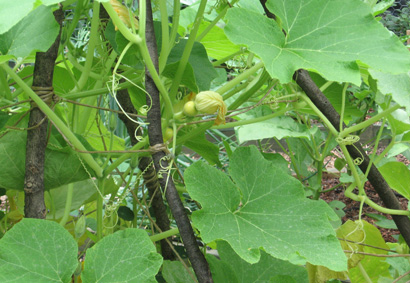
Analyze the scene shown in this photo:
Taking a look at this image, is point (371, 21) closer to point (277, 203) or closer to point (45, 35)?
point (277, 203)

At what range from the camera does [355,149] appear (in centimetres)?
65

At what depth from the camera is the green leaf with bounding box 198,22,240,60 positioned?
868mm

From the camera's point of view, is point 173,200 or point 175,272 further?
point 175,272

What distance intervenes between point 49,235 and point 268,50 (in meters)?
0.31

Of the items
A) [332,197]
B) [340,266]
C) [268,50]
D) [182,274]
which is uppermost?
[268,50]

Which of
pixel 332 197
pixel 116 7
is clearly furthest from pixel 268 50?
pixel 332 197

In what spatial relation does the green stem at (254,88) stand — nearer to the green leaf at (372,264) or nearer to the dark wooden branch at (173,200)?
the dark wooden branch at (173,200)

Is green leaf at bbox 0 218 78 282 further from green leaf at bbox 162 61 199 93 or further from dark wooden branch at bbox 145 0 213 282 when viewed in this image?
green leaf at bbox 162 61 199 93

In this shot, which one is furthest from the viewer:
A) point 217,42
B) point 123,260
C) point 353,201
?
point 353,201

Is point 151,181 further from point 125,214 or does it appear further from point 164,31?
point 164,31

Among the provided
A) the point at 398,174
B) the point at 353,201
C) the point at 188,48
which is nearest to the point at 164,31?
the point at 188,48

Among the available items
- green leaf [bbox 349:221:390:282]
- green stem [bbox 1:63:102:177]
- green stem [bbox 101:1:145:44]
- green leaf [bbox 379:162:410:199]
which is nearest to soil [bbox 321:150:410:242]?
green leaf [bbox 349:221:390:282]

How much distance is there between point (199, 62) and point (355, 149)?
26 cm

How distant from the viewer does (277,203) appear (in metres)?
0.54
